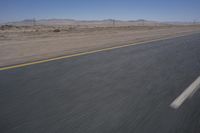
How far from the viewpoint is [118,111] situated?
2.65 meters

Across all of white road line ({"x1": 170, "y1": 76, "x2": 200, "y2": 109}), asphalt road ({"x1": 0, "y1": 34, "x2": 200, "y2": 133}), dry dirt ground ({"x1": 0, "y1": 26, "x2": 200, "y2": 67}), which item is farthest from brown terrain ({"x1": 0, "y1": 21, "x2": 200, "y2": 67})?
white road line ({"x1": 170, "y1": 76, "x2": 200, "y2": 109})

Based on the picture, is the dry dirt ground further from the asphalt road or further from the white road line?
the white road line

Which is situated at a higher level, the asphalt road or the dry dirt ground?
the dry dirt ground

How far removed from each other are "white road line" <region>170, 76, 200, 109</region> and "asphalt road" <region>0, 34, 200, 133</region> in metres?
0.08

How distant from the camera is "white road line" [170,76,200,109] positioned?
2869 millimetres

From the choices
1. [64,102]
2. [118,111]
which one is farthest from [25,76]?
[118,111]

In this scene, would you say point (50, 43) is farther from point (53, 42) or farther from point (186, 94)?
point (186, 94)

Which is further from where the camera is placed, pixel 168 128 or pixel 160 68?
pixel 160 68

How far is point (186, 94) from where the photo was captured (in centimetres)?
A: 329

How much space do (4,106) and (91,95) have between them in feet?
4.77

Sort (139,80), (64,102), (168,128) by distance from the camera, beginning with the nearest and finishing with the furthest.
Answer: (168,128) → (64,102) → (139,80)

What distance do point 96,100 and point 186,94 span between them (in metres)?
1.73

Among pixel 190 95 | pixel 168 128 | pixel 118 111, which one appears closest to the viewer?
pixel 168 128

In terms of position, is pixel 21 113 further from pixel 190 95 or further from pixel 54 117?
pixel 190 95
